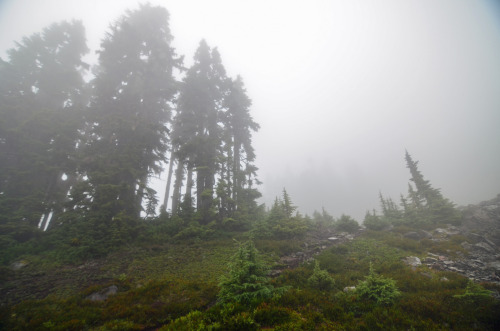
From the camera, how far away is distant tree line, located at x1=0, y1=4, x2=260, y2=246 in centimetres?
1401

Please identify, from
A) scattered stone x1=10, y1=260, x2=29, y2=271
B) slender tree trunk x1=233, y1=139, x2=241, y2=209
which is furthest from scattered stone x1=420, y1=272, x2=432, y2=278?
scattered stone x1=10, y1=260, x2=29, y2=271

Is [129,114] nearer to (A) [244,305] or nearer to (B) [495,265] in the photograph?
(A) [244,305]

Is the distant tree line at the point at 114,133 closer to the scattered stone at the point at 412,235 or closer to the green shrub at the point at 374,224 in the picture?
the green shrub at the point at 374,224

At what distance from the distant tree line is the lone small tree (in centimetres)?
932

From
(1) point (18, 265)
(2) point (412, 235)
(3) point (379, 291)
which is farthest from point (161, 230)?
(2) point (412, 235)

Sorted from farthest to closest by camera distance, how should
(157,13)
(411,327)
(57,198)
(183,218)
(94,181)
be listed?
1. (157,13)
2. (57,198)
3. (183,218)
4. (94,181)
5. (411,327)

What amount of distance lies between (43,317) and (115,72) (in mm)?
21352

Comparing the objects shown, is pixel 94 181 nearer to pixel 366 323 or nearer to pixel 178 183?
pixel 178 183

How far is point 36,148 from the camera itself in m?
16.4

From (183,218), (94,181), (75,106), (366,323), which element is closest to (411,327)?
(366,323)

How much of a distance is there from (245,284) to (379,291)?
16.5ft

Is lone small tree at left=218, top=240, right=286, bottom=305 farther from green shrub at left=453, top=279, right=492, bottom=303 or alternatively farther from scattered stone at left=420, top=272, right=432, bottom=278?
scattered stone at left=420, top=272, right=432, bottom=278

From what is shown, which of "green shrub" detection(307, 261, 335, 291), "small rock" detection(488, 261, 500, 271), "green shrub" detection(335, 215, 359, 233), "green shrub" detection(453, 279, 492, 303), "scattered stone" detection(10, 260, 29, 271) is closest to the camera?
"green shrub" detection(453, 279, 492, 303)

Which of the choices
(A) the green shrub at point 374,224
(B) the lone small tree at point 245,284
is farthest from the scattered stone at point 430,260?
(B) the lone small tree at point 245,284
